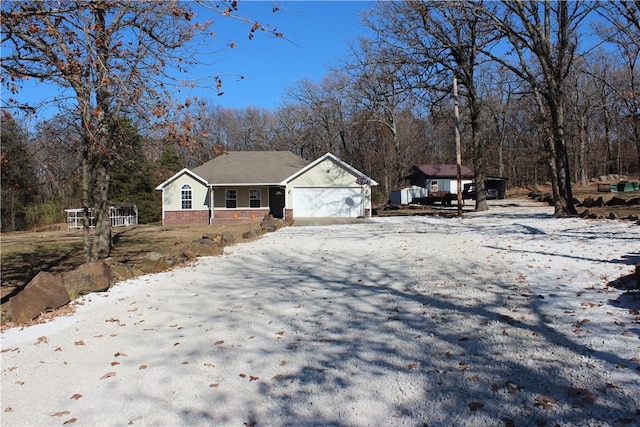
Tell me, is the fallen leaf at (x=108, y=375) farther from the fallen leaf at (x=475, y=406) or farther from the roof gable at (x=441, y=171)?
the roof gable at (x=441, y=171)

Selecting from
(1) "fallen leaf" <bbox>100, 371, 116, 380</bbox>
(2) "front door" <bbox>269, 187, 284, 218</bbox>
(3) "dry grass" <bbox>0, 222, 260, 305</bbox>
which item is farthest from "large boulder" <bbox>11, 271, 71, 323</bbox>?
(2) "front door" <bbox>269, 187, 284, 218</bbox>

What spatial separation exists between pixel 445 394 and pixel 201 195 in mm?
30036

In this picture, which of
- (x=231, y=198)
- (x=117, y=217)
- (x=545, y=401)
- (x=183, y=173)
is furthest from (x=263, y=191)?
(x=545, y=401)

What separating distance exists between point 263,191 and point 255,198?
741mm

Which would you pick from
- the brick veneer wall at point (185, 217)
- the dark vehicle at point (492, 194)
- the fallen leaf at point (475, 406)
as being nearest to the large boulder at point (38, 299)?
the fallen leaf at point (475, 406)

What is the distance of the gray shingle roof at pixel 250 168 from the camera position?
105ft

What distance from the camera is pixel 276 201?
33.8 metres

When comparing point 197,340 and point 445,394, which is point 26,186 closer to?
point 197,340

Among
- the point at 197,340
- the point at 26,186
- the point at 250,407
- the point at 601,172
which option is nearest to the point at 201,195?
the point at 26,186

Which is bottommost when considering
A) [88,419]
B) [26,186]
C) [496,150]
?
[88,419]

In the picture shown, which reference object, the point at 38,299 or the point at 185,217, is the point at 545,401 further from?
the point at 185,217

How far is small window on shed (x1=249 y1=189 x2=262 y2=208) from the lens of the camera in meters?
32.9

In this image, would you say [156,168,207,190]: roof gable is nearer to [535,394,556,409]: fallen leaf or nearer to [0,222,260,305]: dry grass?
[0,222,260,305]: dry grass

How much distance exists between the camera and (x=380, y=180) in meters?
58.8
